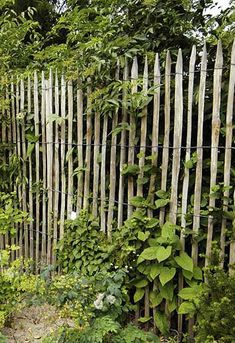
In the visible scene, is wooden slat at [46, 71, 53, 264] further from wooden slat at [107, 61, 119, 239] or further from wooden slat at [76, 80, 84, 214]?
wooden slat at [107, 61, 119, 239]

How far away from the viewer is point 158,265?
2555 millimetres

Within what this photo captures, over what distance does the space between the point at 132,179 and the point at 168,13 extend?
138 centimetres

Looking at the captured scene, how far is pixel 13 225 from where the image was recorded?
12.8ft

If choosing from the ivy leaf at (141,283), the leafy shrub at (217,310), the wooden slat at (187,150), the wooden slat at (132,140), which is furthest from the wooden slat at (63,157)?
the leafy shrub at (217,310)

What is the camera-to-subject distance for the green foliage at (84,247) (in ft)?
9.55

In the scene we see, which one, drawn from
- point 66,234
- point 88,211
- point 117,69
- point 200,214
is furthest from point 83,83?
point 200,214

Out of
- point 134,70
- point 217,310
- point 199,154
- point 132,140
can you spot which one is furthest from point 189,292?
point 134,70

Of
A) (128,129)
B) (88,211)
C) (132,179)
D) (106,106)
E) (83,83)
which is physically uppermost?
(83,83)

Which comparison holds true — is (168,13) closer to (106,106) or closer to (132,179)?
(106,106)

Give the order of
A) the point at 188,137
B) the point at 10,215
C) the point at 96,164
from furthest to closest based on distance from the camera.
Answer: the point at 10,215 → the point at 96,164 → the point at 188,137

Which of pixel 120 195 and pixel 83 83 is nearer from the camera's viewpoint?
pixel 120 195

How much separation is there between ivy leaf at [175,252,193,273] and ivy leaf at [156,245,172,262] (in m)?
0.10

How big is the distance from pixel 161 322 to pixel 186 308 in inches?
12.6

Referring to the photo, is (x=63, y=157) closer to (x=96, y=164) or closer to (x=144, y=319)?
(x=96, y=164)
